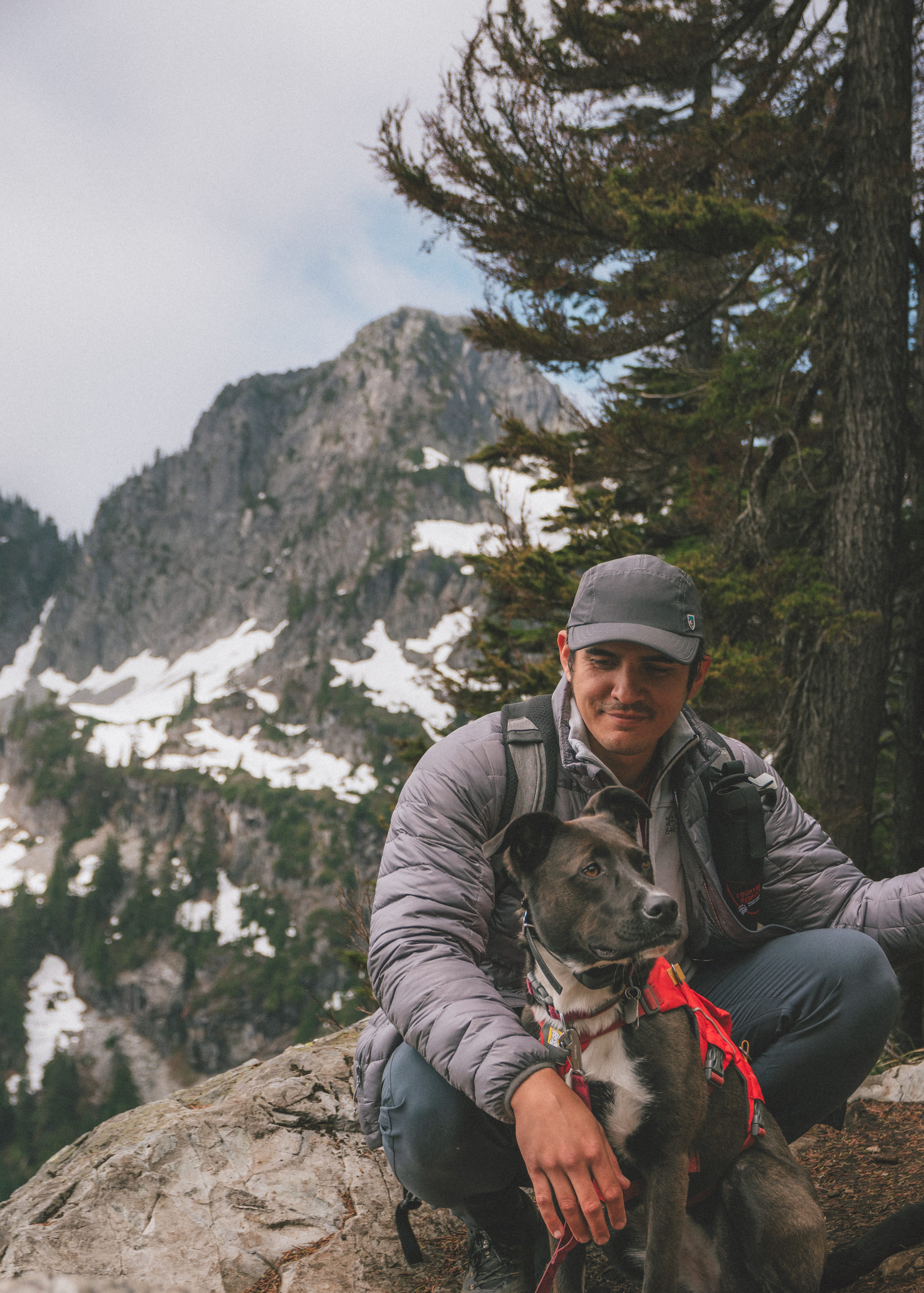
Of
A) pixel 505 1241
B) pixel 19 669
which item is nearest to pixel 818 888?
pixel 505 1241

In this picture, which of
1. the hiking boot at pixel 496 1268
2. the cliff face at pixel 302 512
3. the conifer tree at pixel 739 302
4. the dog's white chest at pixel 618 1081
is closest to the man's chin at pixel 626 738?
the dog's white chest at pixel 618 1081

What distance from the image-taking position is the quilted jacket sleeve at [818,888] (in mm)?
2830

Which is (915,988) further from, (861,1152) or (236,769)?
(236,769)

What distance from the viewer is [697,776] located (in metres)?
2.82

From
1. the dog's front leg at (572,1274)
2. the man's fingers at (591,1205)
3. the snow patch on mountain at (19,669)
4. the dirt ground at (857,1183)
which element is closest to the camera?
the man's fingers at (591,1205)

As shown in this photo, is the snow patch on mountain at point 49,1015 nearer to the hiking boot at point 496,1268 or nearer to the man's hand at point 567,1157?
the hiking boot at point 496,1268

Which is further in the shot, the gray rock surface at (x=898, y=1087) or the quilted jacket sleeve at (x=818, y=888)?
the gray rock surface at (x=898, y=1087)

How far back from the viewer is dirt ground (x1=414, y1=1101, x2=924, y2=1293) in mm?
3006

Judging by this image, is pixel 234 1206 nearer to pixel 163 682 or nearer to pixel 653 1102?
pixel 653 1102

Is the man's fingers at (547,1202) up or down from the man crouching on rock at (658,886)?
down

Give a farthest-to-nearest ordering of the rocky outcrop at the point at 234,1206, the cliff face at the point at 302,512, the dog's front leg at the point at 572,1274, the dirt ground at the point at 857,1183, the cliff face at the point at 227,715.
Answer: the cliff face at the point at 302,512 → the cliff face at the point at 227,715 → the rocky outcrop at the point at 234,1206 → the dirt ground at the point at 857,1183 → the dog's front leg at the point at 572,1274

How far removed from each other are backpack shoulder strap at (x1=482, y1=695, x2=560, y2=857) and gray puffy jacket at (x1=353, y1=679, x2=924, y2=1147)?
3 cm

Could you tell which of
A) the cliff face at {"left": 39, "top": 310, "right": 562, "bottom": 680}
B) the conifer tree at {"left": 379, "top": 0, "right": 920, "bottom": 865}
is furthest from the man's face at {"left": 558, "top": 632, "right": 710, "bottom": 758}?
the cliff face at {"left": 39, "top": 310, "right": 562, "bottom": 680}

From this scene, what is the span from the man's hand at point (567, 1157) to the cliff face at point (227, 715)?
253 feet
